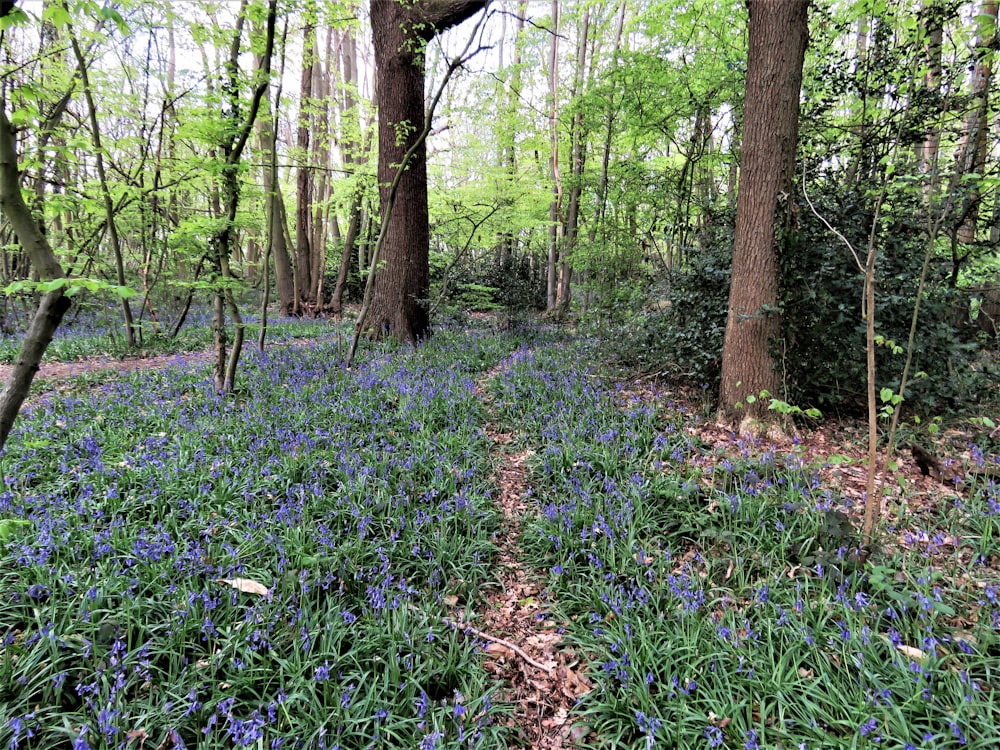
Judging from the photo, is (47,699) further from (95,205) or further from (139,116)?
(139,116)

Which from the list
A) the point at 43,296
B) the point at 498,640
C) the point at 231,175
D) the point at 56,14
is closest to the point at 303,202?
the point at 231,175

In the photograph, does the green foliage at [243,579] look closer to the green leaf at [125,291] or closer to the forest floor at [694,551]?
the forest floor at [694,551]

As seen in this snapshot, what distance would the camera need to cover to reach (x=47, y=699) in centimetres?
194

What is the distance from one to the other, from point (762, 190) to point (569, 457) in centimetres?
313

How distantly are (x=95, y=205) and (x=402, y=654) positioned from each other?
807 cm

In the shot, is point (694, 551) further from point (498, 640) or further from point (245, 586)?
point (245, 586)

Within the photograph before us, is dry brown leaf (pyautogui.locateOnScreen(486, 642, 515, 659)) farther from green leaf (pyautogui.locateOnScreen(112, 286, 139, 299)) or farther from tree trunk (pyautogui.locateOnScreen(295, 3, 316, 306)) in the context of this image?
tree trunk (pyautogui.locateOnScreen(295, 3, 316, 306))

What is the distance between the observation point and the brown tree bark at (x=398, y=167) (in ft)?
25.1

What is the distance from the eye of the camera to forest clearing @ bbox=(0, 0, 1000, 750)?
202 centimetres

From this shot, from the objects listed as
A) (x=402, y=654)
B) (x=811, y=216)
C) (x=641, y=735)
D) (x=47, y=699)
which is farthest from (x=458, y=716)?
(x=811, y=216)

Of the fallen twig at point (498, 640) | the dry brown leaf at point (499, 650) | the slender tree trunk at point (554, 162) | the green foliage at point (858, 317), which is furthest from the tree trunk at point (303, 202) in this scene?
the dry brown leaf at point (499, 650)

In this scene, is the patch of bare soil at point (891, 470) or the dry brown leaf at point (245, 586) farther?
the patch of bare soil at point (891, 470)

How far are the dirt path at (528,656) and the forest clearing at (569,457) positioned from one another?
2 centimetres

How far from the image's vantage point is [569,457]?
4.11 metres
